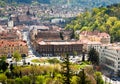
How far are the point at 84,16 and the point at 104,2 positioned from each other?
66.5m

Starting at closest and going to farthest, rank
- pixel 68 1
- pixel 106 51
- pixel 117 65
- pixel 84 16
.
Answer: pixel 117 65, pixel 106 51, pixel 84 16, pixel 68 1

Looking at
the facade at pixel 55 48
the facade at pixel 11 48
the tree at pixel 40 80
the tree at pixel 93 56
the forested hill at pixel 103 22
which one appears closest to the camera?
the tree at pixel 40 80

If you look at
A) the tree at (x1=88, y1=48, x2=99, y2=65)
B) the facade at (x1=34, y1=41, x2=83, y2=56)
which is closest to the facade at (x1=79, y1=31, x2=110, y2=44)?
the facade at (x1=34, y1=41, x2=83, y2=56)

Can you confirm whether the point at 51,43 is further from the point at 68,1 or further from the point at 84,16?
the point at 68,1

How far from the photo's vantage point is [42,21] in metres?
90.4

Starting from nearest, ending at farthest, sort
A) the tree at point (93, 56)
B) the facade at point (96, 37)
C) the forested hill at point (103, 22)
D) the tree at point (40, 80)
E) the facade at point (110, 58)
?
the tree at point (40, 80) → the facade at point (110, 58) → the tree at point (93, 56) → the facade at point (96, 37) → the forested hill at point (103, 22)

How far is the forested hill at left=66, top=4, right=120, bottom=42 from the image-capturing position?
5852cm

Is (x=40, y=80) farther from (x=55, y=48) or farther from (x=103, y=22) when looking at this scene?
(x=103, y=22)

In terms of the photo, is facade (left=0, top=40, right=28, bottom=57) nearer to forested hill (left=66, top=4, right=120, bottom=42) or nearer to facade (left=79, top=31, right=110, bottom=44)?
facade (left=79, top=31, right=110, bottom=44)

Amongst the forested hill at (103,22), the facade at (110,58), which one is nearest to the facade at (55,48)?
the facade at (110,58)

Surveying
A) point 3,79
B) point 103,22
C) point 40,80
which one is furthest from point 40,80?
point 103,22

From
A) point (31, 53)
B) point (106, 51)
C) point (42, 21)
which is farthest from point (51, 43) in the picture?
point (42, 21)

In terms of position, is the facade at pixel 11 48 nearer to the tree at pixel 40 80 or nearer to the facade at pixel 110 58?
the facade at pixel 110 58

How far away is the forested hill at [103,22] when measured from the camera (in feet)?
192
